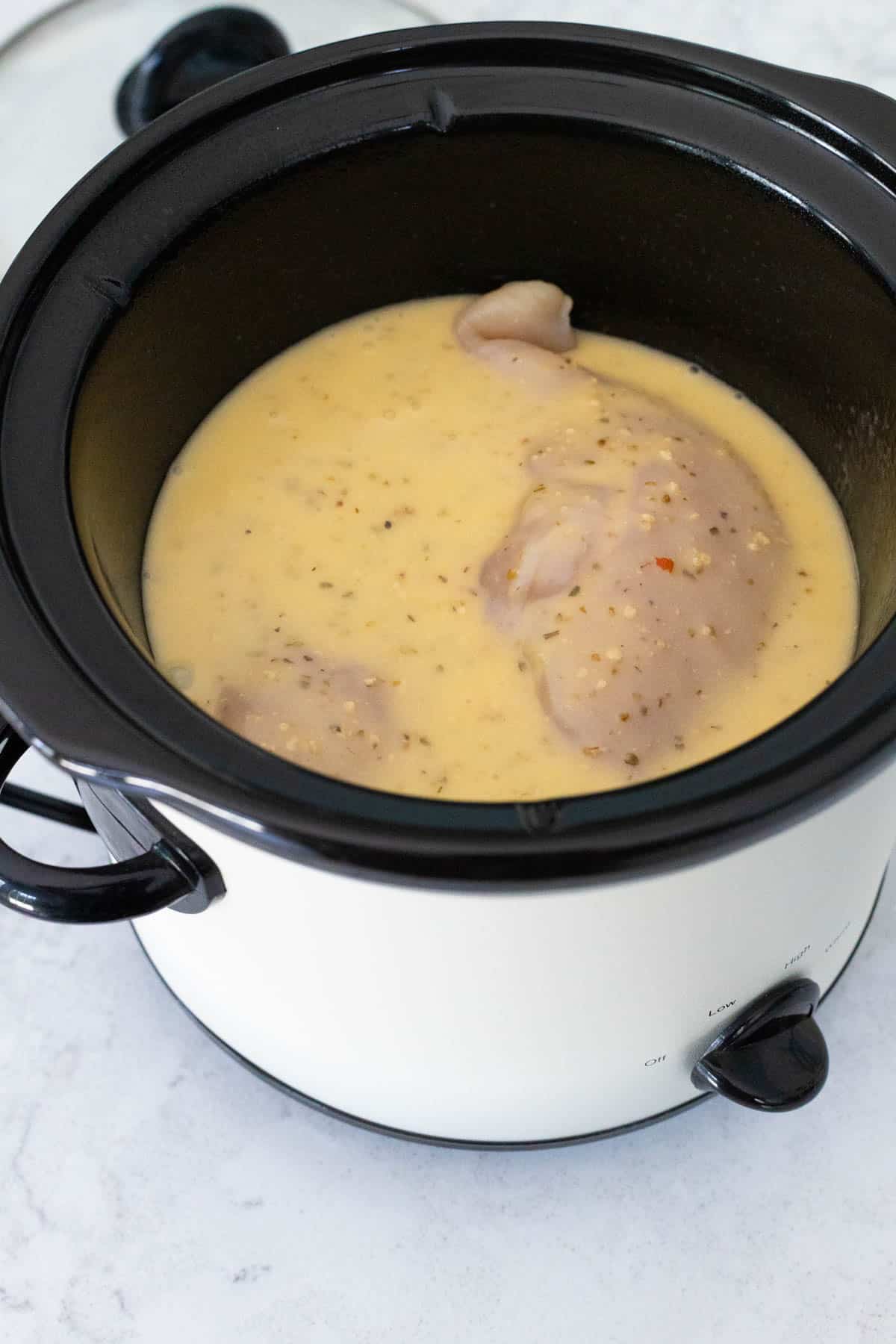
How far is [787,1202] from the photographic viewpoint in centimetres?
122

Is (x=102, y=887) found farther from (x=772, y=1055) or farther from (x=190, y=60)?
(x=190, y=60)

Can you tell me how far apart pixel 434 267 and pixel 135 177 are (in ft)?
1.05

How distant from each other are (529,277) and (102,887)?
28.8 inches

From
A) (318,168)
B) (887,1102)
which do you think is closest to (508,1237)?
(887,1102)

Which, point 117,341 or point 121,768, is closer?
point 121,768

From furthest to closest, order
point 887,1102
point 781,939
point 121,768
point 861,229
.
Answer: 1. point 887,1102
2. point 861,229
3. point 781,939
4. point 121,768

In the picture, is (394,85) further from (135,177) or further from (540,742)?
(540,742)

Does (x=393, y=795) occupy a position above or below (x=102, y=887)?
above

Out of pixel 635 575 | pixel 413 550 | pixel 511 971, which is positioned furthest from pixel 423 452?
pixel 511 971

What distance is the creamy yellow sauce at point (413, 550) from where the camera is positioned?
1.12 metres

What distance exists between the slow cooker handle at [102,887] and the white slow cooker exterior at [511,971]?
33 mm

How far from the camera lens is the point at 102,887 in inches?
36.5

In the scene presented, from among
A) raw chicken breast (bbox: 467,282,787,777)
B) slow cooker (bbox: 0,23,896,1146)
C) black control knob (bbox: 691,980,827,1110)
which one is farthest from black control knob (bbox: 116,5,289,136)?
black control knob (bbox: 691,980,827,1110)

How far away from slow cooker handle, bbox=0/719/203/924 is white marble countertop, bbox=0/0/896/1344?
378 mm
